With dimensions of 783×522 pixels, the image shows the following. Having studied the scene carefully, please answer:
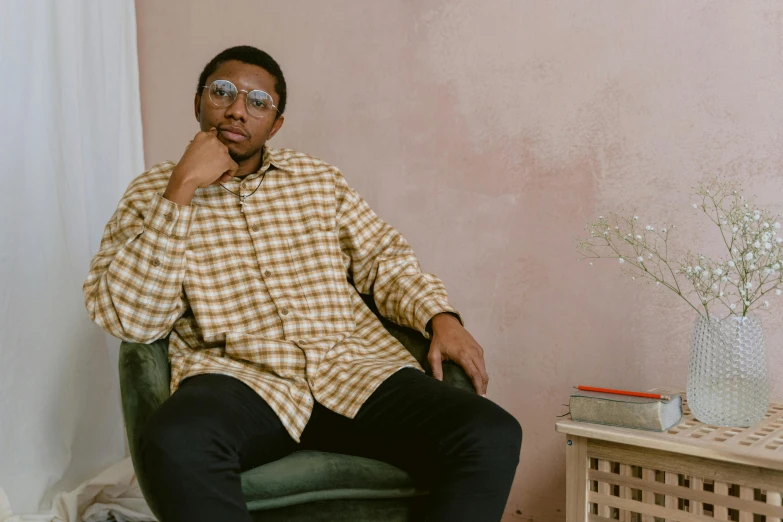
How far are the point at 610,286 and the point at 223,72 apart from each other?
3.59 ft

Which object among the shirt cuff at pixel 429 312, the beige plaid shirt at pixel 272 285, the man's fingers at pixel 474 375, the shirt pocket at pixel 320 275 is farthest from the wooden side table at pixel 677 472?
the shirt pocket at pixel 320 275

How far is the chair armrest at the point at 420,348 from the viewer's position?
56.6 inches

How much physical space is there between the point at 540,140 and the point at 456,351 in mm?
723

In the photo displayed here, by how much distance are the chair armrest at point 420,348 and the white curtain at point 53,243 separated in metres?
1.01

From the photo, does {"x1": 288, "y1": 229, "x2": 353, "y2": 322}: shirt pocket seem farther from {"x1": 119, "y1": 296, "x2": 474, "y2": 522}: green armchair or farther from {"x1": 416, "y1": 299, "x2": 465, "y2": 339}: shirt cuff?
{"x1": 119, "y1": 296, "x2": 474, "y2": 522}: green armchair

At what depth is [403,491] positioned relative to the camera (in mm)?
1239

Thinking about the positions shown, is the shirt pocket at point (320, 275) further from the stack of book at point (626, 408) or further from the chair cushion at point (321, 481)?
the stack of book at point (626, 408)

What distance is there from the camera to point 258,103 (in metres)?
1.58

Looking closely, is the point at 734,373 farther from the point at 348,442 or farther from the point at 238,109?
the point at 238,109

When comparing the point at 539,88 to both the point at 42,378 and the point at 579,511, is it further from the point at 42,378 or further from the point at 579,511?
the point at 42,378

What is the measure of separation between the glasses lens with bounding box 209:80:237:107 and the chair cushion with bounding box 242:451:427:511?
0.80 metres

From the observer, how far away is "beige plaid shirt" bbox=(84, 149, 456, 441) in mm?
1354

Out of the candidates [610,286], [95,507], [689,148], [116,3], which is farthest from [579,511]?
[116,3]

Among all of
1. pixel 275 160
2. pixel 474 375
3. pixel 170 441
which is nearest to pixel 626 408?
pixel 474 375
